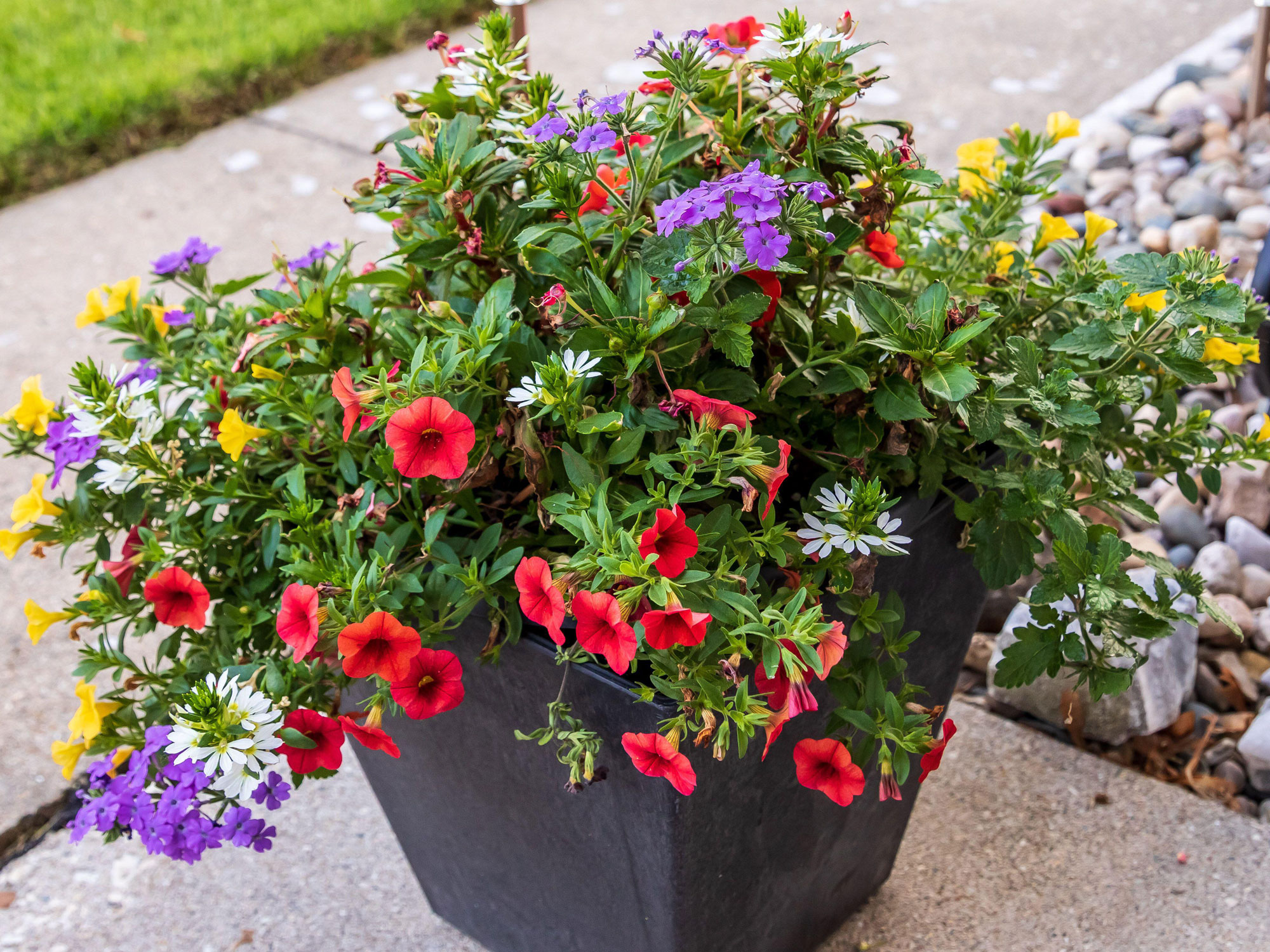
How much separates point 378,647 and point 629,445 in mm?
264

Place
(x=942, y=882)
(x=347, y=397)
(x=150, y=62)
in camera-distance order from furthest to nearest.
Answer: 1. (x=150, y=62)
2. (x=942, y=882)
3. (x=347, y=397)

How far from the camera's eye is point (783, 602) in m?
0.97

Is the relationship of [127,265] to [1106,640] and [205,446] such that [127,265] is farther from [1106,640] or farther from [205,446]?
[1106,640]

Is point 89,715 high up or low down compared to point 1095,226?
down

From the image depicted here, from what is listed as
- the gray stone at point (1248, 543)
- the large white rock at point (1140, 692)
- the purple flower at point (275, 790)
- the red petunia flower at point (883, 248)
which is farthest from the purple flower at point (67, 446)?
the gray stone at point (1248, 543)

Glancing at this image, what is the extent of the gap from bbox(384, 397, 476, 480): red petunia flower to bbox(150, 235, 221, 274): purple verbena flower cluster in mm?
564

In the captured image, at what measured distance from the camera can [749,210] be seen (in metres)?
0.87

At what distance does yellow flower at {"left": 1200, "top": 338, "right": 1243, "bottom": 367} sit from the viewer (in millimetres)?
1163

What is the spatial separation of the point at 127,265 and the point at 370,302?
2.15 m

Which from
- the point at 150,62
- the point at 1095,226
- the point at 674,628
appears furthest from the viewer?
the point at 150,62

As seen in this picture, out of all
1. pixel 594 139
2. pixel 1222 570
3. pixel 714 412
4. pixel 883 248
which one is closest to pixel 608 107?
pixel 594 139

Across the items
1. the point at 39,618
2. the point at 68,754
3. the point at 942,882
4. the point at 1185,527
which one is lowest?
the point at 942,882

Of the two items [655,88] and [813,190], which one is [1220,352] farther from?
[655,88]

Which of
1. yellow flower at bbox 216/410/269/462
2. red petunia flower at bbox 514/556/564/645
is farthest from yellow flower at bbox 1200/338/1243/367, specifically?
yellow flower at bbox 216/410/269/462
